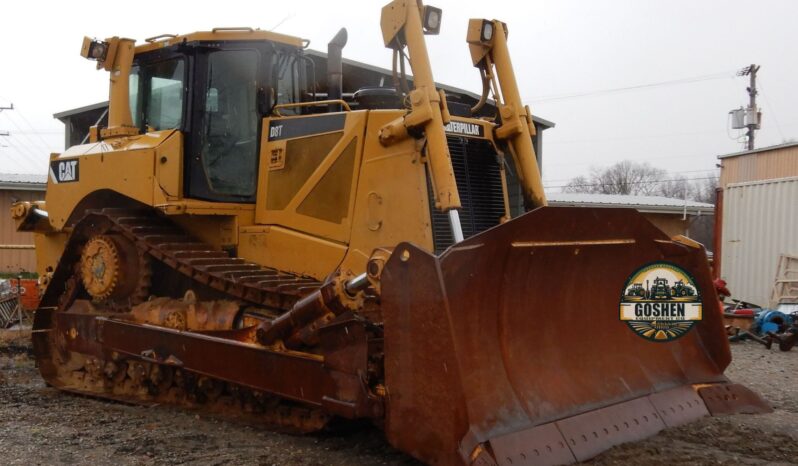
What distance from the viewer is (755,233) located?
14023 mm

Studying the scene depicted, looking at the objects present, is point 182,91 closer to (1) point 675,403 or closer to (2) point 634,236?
(2) point 634,236

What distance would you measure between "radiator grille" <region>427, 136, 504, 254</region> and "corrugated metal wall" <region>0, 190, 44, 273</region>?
17.4 metres

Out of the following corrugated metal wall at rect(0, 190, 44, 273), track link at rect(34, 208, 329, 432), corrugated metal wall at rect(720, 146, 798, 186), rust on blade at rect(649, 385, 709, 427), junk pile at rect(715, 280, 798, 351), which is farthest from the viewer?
corrugated metal wall at rect(0, 190, 44, 273)

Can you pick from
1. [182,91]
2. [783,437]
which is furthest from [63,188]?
[783,437]

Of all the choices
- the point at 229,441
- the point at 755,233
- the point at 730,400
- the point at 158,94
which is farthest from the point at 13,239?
the point at 730,400

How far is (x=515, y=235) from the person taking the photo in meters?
4.09

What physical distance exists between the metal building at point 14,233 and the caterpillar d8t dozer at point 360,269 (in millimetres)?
13893

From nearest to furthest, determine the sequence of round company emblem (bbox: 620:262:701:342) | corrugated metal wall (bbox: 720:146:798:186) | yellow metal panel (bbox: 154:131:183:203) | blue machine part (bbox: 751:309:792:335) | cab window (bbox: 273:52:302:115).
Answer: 1. round company emblem (bbox: 620:262:701:342)
2. yellow metal panel (bbox: 154:131:183:203)
3. cab window (bbox: 273:52:302:115)
4. blue machine part (bbox: 751:309:792:335)
5. corrugated metal wall (bbox: 720:146:798:186)

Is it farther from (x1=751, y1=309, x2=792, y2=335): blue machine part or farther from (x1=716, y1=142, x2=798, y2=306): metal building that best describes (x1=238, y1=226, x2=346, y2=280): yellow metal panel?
(x1=716, y1=142, x2=798, y2=306): metal building

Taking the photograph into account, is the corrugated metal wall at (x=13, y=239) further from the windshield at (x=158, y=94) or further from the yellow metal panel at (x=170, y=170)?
the yellow metal panel at (x=170, y=170)

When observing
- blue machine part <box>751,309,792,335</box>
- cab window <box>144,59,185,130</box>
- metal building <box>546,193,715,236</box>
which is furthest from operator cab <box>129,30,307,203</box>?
metal building <box>546,193,715,236</box>

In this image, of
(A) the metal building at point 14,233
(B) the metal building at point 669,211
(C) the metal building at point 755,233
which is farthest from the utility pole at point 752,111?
(A) the metal building at point 14,233

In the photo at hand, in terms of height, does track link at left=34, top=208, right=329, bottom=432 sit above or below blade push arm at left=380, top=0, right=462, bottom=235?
below

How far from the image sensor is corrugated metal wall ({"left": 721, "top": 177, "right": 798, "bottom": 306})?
13.4m
